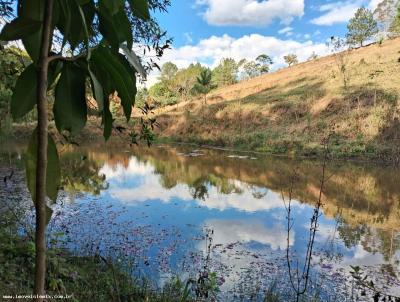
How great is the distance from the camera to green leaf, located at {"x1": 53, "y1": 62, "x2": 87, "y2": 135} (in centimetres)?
63

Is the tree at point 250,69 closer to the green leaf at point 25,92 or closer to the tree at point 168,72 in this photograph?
the tree at point 168,72

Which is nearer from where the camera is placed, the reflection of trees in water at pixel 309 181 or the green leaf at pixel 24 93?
the green leaf at pixel 24 93

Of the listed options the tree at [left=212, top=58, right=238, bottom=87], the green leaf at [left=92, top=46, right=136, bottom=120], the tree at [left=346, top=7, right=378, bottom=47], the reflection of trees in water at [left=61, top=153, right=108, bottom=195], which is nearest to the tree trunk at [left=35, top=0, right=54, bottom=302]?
the green leaf at [left=92, top=46, right=136, bottom=120]

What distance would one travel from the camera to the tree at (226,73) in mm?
55625

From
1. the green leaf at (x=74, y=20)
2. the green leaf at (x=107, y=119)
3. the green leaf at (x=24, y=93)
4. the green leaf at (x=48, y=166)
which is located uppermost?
the green leaf at (x=74, y=20)

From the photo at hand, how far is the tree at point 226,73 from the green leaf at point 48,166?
55050 mm

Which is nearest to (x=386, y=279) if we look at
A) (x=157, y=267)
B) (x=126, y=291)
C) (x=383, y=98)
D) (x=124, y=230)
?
(x=157, y=267)

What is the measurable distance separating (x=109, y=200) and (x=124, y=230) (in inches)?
109

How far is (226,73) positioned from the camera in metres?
55.6

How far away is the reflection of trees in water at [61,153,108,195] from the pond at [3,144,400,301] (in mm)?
45

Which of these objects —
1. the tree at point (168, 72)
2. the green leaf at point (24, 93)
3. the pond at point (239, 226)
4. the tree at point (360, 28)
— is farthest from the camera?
the tree at point (168, 72)

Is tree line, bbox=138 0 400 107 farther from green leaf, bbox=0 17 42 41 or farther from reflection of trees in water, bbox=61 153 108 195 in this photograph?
green leaf, bbox=0 17 42 41

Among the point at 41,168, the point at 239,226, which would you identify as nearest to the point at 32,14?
the point at 41,168

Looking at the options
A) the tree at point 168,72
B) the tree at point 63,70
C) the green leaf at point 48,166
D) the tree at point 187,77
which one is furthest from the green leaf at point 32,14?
the tree at point 168,72
